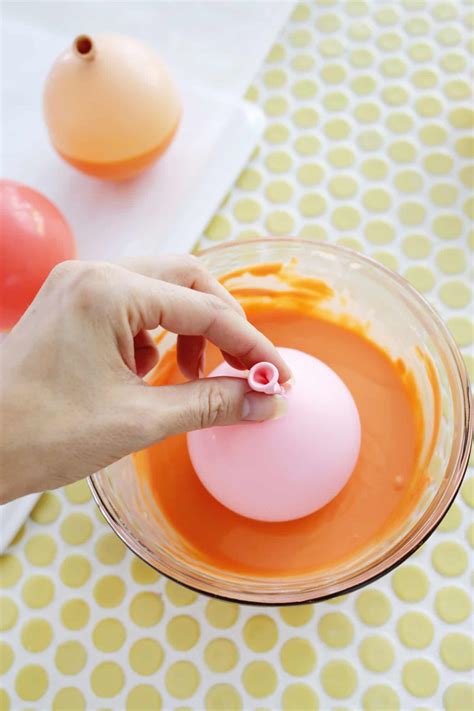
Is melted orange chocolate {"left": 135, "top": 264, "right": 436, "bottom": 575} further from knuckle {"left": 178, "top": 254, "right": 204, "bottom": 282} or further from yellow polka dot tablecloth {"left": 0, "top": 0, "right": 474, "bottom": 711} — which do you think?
knuckle {"left": 178, "top": 254, "right": 204, "bottom": 282}

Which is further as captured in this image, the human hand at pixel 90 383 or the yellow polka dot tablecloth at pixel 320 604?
the yellow polka dot tablecloth at pixel 320 604

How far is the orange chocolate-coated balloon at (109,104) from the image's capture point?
988 millimetres

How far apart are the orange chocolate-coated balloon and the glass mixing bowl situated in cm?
23

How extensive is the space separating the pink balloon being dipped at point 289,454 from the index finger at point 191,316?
10cm

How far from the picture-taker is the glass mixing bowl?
78cm

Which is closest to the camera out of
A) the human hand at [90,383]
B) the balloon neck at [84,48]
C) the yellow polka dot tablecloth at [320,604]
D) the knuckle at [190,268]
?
the human hand at [90,383]

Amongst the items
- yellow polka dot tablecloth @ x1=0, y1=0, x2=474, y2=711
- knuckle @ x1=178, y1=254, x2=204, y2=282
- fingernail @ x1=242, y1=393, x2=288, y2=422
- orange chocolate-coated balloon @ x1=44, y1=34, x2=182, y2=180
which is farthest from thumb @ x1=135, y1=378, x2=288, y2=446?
orange chocolate-coated balloon @ x1=44, y1=34, x2=182, y2=180

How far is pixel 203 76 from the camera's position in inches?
46.5

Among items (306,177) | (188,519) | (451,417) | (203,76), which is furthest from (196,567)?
(203,76)

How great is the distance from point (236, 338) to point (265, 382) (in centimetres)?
5

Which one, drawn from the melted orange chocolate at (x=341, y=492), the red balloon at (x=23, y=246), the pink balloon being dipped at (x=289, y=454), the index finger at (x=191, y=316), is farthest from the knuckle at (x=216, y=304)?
the red balloon at (x=23, y=246)

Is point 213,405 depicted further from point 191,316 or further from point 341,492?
point 341,492

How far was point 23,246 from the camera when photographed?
96 centimetres

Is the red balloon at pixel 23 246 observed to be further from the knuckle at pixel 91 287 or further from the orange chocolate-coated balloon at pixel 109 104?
the knuckle at pixel 91 287
